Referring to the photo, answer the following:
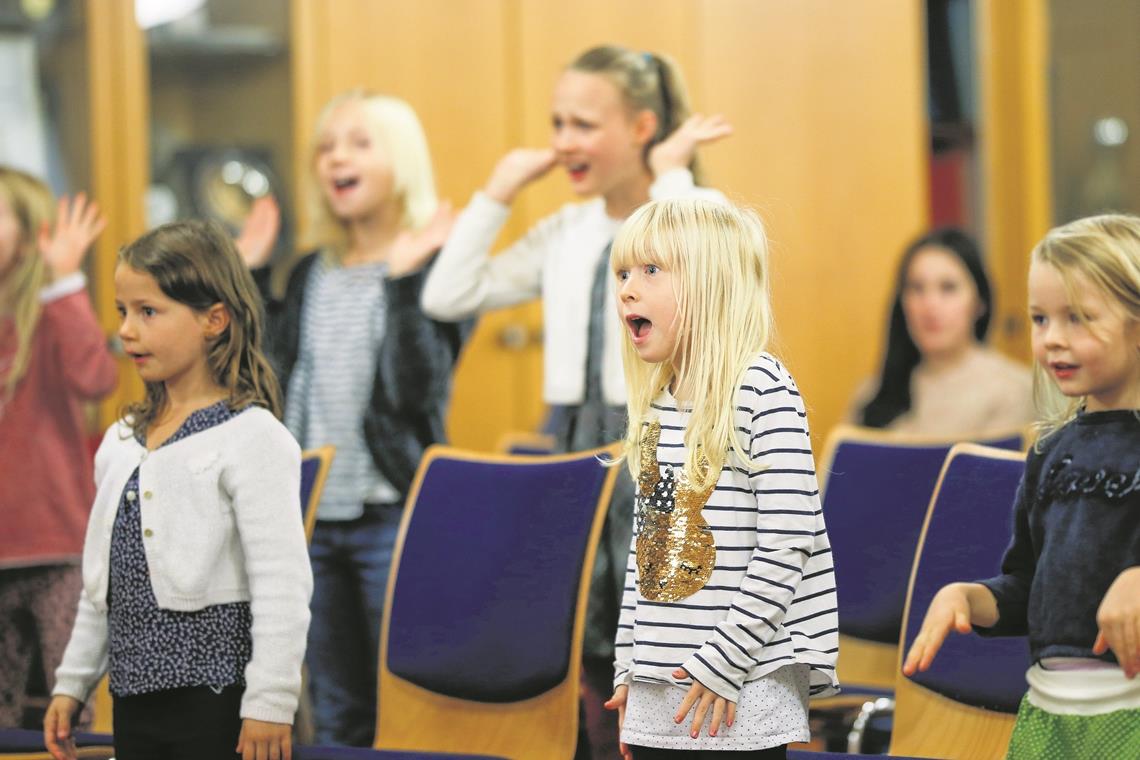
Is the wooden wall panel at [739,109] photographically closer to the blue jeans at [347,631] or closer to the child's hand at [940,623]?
the blue jeans at [347,631]

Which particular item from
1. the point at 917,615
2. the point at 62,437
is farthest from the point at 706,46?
the point at 917,615

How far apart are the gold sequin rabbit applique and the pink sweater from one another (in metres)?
1.55

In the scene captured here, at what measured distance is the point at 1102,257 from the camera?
1749mm

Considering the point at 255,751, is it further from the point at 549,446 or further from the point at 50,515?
the point at 549,446

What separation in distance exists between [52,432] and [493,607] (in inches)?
45.9

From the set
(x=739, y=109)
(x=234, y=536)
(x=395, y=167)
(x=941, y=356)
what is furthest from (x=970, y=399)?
(x=234, y=536)

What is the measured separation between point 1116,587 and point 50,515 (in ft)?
6.81

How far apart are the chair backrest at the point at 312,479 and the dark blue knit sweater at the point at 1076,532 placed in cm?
111

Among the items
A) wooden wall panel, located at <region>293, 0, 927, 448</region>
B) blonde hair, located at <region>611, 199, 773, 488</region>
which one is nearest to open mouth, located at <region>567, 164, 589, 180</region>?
blonde hair, located at <region>611, 199, 773, 488</region>

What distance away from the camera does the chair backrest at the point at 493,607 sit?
228 centimetres

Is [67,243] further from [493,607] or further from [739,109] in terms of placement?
[739,109]

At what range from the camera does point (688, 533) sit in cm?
175

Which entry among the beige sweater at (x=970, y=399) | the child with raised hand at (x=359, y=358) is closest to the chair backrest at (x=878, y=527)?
the child with raised hand at (x=359, y=358)

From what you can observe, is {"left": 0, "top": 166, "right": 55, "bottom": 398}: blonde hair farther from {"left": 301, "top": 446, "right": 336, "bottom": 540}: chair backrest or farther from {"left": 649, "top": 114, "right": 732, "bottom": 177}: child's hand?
{"left": 649, "top": 114, "right": 732, "bottom": 177}: child's hand
